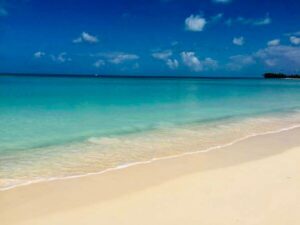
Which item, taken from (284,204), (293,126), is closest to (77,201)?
(284,204)

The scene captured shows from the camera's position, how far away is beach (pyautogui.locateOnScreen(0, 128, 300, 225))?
3285mm

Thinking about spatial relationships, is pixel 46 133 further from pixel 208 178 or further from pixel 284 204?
pixel 284 204

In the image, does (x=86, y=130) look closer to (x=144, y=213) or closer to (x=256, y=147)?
(x=256, y=147)

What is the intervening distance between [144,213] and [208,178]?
1.41 metres

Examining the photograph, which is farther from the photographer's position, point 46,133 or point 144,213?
point 46,133

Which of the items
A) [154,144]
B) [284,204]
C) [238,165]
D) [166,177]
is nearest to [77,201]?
[166,177]

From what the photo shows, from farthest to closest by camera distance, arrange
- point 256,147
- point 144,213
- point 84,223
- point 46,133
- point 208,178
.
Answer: point 46,133
point 256,147
point 208,178
point 144,213
point 84,223

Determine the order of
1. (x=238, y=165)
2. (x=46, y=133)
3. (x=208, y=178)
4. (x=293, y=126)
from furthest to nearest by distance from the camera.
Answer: (x=293, y=126)
(x=46, y=133)
(x=238, y=165)
(x=208, y=178)

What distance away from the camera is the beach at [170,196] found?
3.29 meters

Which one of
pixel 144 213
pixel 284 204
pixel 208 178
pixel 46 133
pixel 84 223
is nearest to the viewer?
pixel 84 223

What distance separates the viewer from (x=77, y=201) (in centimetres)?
369

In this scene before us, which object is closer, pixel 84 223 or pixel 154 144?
pixel 84 223

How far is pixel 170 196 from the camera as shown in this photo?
3.85 meters

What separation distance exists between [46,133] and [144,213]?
547cm
